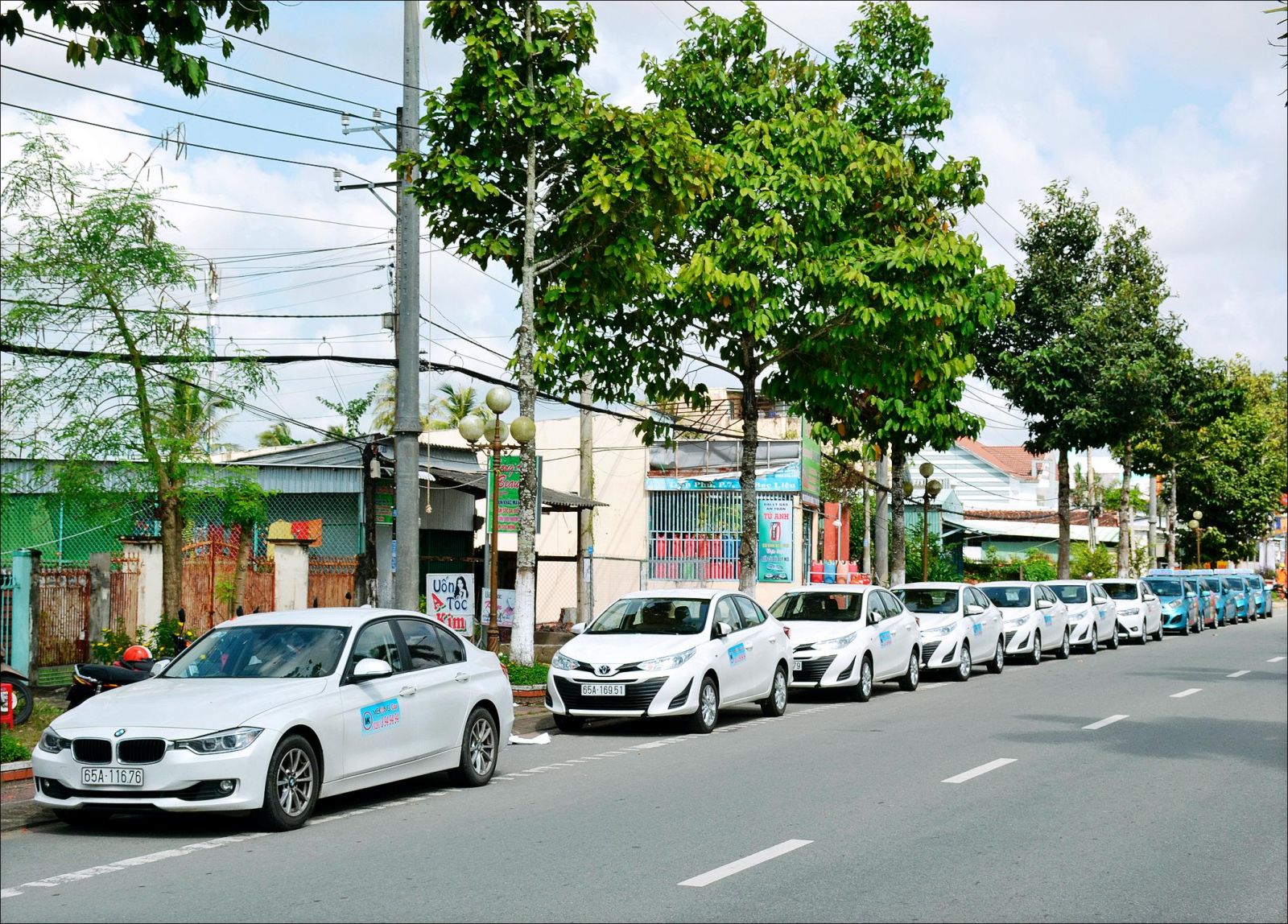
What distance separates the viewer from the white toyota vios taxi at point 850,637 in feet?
63.1

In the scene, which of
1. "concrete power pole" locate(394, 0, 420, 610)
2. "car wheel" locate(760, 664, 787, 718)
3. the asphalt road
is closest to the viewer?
the asphalt road

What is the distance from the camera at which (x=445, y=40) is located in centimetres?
1761

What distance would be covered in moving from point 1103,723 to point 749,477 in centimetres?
764

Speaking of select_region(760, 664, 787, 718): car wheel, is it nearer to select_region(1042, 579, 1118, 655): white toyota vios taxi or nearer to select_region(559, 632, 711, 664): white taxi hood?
select_region(559, 632, 711, 664): white taxi hood

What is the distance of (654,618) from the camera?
16234 mm

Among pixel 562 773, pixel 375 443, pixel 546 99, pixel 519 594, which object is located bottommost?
pixel 562 773

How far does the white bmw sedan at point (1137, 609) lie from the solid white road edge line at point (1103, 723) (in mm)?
19170

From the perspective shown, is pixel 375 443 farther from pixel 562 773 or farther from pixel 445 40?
pixel 562 773

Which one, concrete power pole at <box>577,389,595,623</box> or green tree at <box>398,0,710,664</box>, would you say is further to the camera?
concrete power pole at <box>577,389,595,623</box>

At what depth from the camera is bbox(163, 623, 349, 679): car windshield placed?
10.2 meters

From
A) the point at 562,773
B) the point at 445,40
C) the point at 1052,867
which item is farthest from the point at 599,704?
the point at 445,40

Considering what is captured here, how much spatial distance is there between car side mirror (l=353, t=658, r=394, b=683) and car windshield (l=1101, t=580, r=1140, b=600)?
29831mm

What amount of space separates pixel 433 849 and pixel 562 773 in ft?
12.1

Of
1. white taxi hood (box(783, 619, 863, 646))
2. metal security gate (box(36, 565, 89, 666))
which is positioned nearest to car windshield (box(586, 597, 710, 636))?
white taxi hood (box(783, 619, 863, 646))
